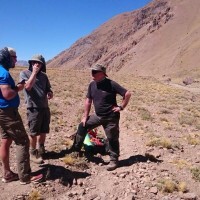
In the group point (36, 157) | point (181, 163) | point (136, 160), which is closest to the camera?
point (36, 157)

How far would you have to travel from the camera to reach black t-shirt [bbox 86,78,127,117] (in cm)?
722

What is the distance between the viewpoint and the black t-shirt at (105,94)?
7223 millimetres

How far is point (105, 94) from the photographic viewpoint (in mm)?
7234

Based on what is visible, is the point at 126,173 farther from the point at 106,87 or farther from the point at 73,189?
the point at 106,87

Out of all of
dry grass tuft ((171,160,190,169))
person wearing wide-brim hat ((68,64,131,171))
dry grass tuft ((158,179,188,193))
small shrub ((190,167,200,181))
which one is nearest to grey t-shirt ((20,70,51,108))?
Answer: person wearing wide-brim hat ((68,64,131,171))

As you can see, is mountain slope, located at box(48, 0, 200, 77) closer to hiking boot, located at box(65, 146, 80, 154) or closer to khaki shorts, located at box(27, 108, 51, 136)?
hiking boot, located at box(65, 146, 80, 154)

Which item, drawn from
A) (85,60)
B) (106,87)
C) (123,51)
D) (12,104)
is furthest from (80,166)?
(85,60)

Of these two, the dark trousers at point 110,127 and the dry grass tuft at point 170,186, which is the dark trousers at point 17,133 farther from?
the dry grass tuft at point 170,186

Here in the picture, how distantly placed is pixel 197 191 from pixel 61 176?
285cm

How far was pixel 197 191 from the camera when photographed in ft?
22.8

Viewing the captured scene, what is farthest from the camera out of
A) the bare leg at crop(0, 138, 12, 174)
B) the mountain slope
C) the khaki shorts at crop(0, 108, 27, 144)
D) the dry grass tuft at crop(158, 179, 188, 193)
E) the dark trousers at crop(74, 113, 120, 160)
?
the mountain slope

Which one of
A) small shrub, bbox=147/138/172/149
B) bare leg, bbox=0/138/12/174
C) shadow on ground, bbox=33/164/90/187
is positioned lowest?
shadow on ground, bbox=33/164/90/187

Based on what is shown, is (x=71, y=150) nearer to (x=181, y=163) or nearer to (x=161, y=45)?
(x=181, y=163)

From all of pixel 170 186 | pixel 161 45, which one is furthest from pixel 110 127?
pixel 161 45
